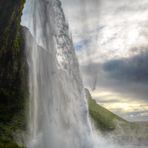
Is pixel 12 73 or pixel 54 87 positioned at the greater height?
pixel 12 73

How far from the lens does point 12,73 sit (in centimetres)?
7975

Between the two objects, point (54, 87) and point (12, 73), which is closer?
point (54, 87)

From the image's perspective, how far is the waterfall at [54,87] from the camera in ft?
235

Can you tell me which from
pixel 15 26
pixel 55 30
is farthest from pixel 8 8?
pixel 55 30

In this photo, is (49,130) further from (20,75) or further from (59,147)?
(20,75)

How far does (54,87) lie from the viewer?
75.3 m

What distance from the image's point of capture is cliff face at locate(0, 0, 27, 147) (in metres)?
73.8

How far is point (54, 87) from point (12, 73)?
11473 millimetres

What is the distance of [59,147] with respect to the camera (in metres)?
67.8

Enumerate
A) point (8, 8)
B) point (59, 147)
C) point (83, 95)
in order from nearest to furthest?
point (59, 147)
point (8, 8)
point (83, 95)

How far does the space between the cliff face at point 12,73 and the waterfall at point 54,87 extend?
226cm

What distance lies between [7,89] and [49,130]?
1509 cm

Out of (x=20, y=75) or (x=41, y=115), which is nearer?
(x=41, y=115)

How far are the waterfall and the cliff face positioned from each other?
2.26 metres
